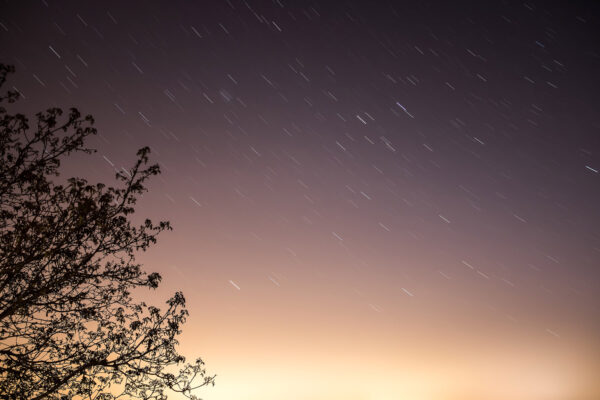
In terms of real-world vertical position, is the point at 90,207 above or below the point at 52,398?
above

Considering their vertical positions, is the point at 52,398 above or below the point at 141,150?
below

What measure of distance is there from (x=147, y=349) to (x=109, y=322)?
2.65 feet

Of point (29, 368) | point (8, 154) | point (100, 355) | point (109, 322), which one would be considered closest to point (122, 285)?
point (109, 322)

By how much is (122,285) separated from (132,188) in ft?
5.71

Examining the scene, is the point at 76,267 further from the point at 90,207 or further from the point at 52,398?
the point at 52,398

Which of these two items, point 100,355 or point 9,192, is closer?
point 9,192

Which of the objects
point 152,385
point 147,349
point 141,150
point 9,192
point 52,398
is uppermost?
point 141,150

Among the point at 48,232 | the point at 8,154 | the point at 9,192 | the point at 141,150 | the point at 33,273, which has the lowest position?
the point at 33,273

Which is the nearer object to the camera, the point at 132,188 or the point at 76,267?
the point at 76,267

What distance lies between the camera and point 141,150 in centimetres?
665

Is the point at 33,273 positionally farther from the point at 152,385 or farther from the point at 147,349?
the point at 152,385

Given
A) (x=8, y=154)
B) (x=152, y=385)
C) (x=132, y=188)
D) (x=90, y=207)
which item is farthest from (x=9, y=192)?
(x=152, y=385)

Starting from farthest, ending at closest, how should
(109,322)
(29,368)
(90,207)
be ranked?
(109,322) → (90,207) → (29,368)

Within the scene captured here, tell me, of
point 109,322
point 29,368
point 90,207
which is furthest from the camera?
point 109,322
